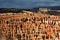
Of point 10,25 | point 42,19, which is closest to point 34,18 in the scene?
point 42,19

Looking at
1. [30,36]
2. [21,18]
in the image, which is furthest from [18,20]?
[30,36]

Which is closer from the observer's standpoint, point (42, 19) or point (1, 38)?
point (1, 38)

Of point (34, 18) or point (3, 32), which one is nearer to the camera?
point (3, 32)

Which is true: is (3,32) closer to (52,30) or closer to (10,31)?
(10,31)

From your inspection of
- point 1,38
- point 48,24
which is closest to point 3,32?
point 1,38

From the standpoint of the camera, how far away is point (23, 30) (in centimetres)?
2033

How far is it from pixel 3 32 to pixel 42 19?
3059 mm

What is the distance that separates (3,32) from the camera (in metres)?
20.2

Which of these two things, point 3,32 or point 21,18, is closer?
point 3,32

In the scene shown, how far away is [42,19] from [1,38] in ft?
10.8

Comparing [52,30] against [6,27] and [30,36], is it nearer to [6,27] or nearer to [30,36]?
[30,36]

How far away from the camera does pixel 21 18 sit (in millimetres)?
21797

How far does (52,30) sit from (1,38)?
11.4 feet

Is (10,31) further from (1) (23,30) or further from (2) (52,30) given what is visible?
(2) (52,30)
